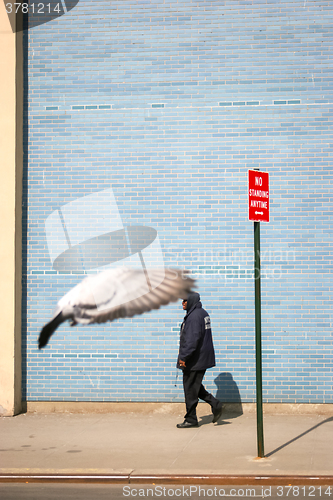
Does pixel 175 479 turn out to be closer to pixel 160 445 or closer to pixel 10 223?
pixel 160 445

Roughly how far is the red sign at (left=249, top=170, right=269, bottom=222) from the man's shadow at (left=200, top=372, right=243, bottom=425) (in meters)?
3.11

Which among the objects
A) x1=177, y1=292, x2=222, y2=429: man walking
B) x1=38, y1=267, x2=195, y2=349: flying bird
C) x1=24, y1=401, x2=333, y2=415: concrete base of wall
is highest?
x1=38, y1=267, x2=195, y2=349: flying bird

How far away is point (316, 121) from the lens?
8.26 metres

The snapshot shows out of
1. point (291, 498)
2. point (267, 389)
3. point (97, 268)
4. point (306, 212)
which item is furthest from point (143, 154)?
point (291, 498)

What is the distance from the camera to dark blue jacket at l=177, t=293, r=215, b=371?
7.39 meters

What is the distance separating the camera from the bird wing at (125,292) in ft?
27.4

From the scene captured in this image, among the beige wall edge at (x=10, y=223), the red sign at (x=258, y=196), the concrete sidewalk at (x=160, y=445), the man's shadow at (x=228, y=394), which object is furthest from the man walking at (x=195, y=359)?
the beige wall edge at (x=10, y=223)

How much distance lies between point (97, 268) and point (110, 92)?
110 inches

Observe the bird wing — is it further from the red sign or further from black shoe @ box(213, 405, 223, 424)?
the red sign

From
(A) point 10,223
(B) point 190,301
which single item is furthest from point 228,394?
(A) point 10,223

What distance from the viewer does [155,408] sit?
827cm

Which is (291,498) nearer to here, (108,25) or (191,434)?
(191,434)

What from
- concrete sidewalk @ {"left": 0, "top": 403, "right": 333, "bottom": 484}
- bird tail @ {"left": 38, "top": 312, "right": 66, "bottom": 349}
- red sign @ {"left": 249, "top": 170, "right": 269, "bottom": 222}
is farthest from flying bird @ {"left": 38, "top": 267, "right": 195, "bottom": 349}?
red sign @ {"left": 249, "top": 170, "right": 269, "bottom": 222}

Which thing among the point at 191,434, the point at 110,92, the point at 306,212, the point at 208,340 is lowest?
the point at 191,434
